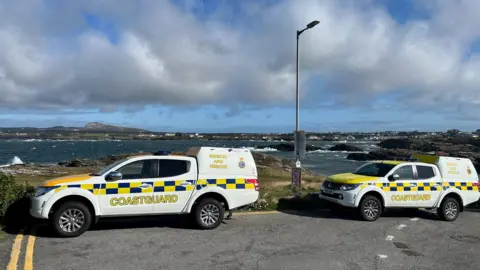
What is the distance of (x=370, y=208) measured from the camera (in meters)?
11.3

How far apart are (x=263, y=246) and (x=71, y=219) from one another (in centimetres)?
381

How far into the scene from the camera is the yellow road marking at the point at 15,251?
661cm

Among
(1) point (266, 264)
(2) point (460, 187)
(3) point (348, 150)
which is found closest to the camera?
(1) point (266, 264)

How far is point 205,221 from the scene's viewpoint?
31.1 feet

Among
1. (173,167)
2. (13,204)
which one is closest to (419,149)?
(173,167)

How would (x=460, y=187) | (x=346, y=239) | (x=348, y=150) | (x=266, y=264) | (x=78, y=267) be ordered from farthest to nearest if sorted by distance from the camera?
(x=348, y=150)
(x=460, y=187)
(x=346, y=239)
(x=266, y=264)
(x=78, y=267)

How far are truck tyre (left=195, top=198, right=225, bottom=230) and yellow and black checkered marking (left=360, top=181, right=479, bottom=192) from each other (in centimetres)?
413

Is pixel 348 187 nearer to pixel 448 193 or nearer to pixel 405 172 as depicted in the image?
pixel 405 172

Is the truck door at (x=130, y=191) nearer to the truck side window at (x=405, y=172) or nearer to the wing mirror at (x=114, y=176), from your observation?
the wing mirror at (x=114, y=176)

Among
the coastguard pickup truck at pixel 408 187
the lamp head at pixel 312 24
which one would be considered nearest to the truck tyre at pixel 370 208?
the coastguard pickup truck at pixel 408 187

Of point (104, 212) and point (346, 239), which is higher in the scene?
point (104, 212)

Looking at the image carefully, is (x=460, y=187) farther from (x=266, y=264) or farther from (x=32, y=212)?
(x=32, y=212)

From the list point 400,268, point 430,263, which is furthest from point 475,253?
point 400,268

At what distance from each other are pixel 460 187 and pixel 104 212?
9.75 m
